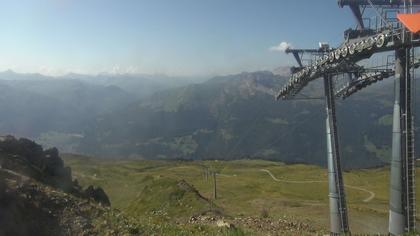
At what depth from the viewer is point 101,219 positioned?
3428 centimetres

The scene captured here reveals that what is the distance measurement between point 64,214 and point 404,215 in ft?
75.9

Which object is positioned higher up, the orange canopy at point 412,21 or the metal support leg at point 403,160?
the orange canopy at point 412,21

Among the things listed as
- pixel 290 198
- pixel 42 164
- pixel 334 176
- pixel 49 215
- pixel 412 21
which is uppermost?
pixel 412 21

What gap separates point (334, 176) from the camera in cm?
4831

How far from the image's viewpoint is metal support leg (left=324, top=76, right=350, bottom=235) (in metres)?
47.5

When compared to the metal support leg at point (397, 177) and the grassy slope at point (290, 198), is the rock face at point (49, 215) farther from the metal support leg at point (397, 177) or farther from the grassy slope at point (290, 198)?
the grassy slope at point (290, 198)

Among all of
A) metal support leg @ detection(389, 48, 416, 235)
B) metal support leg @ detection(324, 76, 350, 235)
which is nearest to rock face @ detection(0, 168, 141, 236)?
metal support leg @ detection(389, 48, 416, 235)

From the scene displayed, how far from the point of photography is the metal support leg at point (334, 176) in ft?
156

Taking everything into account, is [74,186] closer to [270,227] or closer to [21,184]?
[21,184]

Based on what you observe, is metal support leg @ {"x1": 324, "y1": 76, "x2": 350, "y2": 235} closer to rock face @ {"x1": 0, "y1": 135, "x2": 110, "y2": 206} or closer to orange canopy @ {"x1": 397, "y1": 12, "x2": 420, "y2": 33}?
orange canopy @ {"x1": 397, "y1": 12, "x2": 420, "y2": 33}

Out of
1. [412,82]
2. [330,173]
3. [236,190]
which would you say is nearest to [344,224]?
[330,173]

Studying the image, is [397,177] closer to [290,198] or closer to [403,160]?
[403,160]

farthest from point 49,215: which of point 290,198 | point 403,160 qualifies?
point 290,198

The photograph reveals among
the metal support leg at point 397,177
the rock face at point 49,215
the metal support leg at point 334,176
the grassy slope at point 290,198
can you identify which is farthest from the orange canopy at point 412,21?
the grassy slope at point 290,198
